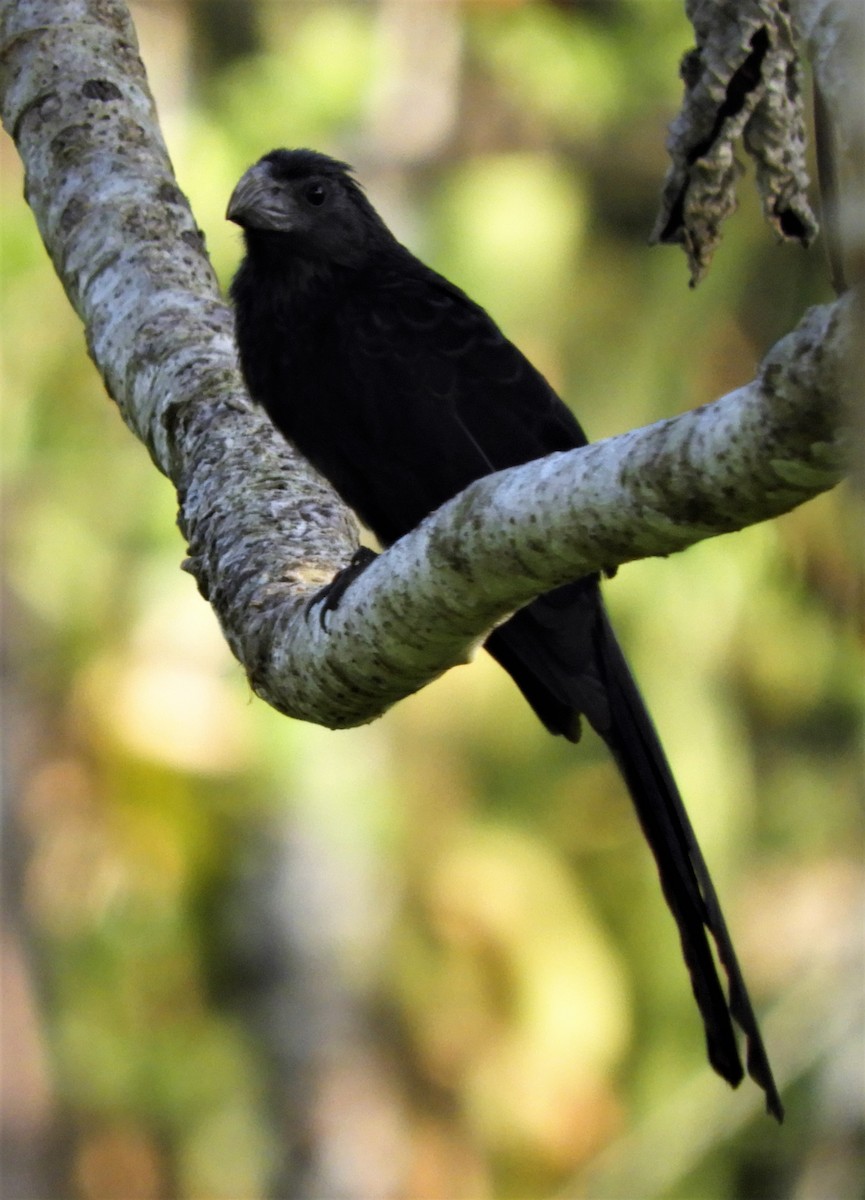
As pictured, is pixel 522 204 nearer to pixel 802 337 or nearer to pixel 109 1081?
pixel 109 1081

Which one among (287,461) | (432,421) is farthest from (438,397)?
(287,461)

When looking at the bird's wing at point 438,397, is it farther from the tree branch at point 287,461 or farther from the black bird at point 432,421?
the tree branch at point 287,461

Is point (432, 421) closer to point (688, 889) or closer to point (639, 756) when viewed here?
point (639, 756)

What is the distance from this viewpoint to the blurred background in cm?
902

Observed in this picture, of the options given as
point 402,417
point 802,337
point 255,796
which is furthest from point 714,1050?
point 255,796

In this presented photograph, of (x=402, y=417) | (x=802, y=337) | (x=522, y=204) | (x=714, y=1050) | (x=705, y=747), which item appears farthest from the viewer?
(x=522, y=204)

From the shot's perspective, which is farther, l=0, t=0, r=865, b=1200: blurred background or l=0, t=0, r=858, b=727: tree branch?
l=0, t=0, r=865, b=1200: blurred background

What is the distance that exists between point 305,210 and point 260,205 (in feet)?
0.38

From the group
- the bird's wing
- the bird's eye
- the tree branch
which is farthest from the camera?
the bird's eye

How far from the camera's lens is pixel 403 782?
9422mm

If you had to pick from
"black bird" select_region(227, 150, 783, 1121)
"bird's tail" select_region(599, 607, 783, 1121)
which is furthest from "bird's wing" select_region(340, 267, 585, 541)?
"bird's tail" select_region(599, 607, 783, 1121)

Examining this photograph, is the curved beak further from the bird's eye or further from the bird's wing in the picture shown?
the bird's wing

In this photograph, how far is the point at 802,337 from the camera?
1.78m

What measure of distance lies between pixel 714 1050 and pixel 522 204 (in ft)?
23.8
